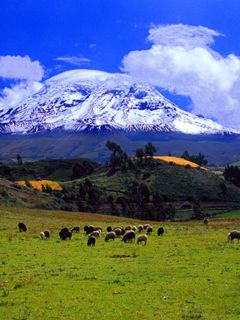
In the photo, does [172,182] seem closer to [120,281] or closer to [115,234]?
[115,234]

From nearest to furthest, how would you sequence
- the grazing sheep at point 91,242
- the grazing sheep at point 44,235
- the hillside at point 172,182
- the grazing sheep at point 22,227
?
the grazing sheep at point 91,242, the grazing sheep at point 44,235, the grazing sheep at point 22,227, the hillside at point 172,182

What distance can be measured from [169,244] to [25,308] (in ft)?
87.1

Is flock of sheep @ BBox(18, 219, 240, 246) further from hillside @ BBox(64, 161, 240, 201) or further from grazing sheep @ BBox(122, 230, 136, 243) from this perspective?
hillside @ BBox(64, 161, 240, 201)

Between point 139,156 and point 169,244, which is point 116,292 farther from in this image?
point 139,156

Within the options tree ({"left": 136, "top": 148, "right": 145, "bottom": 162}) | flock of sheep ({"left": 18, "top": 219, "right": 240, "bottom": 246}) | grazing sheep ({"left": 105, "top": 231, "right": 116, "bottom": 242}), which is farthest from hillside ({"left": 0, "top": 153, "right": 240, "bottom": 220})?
grazing sheep ({"left": 105, "top": 231, "right": 116, "bottom": 242})

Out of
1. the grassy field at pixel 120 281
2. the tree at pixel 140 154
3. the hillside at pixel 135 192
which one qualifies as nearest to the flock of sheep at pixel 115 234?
the grassy field at pixel 120 281

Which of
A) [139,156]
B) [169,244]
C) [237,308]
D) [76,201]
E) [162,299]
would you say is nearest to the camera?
[237,308]

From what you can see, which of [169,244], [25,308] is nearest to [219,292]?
[25,308]

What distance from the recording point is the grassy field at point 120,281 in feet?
69.1

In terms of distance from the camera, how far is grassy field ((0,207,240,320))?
69.1 feet

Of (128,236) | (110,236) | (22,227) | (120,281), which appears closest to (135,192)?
(22,227)

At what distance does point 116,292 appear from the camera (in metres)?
24.4

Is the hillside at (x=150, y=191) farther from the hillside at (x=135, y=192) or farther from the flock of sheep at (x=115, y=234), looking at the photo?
the flock of sheep at (x=115, y=234)

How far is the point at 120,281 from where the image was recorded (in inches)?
1072
